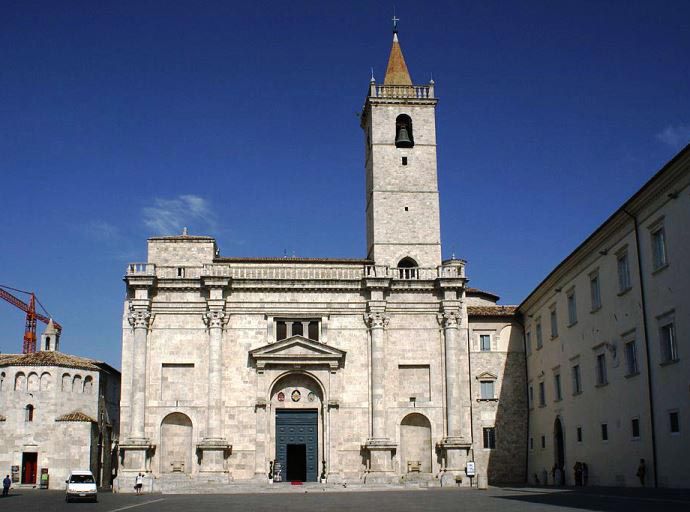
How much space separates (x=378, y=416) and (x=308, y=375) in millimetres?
4573

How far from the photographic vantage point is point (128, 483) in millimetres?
44625

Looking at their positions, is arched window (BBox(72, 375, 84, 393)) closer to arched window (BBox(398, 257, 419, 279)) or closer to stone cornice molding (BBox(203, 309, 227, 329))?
stone cornice molding (BBox(203, 309, 227, 329))

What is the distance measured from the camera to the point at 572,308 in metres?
42.4

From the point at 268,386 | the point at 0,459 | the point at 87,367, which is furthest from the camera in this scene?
the point at 87,367

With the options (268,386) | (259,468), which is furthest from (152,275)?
(259,468)

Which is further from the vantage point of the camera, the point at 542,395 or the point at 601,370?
the point at 542,395

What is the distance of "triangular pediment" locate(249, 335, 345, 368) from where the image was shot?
47562 mm

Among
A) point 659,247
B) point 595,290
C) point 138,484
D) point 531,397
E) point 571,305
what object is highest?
point 659,247

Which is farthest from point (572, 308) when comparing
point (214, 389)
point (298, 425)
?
point (214, 389)

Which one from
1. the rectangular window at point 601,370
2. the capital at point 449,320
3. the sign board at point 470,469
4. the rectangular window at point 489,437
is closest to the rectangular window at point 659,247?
the rectangular window at point 601,370

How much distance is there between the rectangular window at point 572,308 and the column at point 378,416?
1083cm

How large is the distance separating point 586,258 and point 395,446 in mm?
15019

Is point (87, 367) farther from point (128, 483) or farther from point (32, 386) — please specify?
point (128, 483)

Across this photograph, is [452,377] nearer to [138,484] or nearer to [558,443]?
[558,443]
